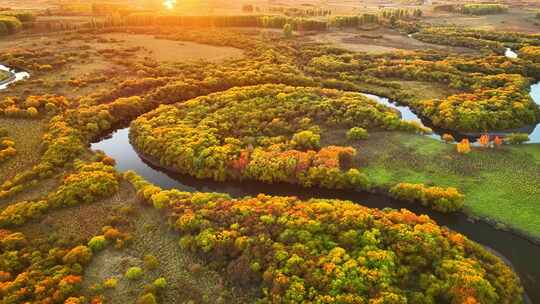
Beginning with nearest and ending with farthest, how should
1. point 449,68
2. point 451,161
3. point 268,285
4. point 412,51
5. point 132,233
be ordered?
point 268,285 < point 132,233 < point 451,161 < point 449,68 < point 412,51

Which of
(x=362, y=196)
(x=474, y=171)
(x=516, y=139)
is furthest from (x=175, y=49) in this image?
(x=516, y=139)

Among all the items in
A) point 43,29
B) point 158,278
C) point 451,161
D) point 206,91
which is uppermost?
point 43,29

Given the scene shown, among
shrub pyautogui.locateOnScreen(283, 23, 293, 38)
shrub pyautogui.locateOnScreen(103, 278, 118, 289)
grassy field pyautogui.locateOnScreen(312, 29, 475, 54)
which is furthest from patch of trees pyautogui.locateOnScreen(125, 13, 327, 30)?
shrub pyautogui.locateOnScreen(103, 278, 118, 289)

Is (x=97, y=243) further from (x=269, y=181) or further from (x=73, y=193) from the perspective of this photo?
(x=269, y=181)

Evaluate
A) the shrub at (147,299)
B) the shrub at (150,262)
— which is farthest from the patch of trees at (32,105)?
the shrub at (147,299)

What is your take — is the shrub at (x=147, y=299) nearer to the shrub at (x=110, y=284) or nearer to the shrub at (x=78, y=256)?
the shrub at (x=110, y=284)

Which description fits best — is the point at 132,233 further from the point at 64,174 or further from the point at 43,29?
the point at 43,29

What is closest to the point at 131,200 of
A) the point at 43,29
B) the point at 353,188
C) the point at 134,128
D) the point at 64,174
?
the point at 64,174
